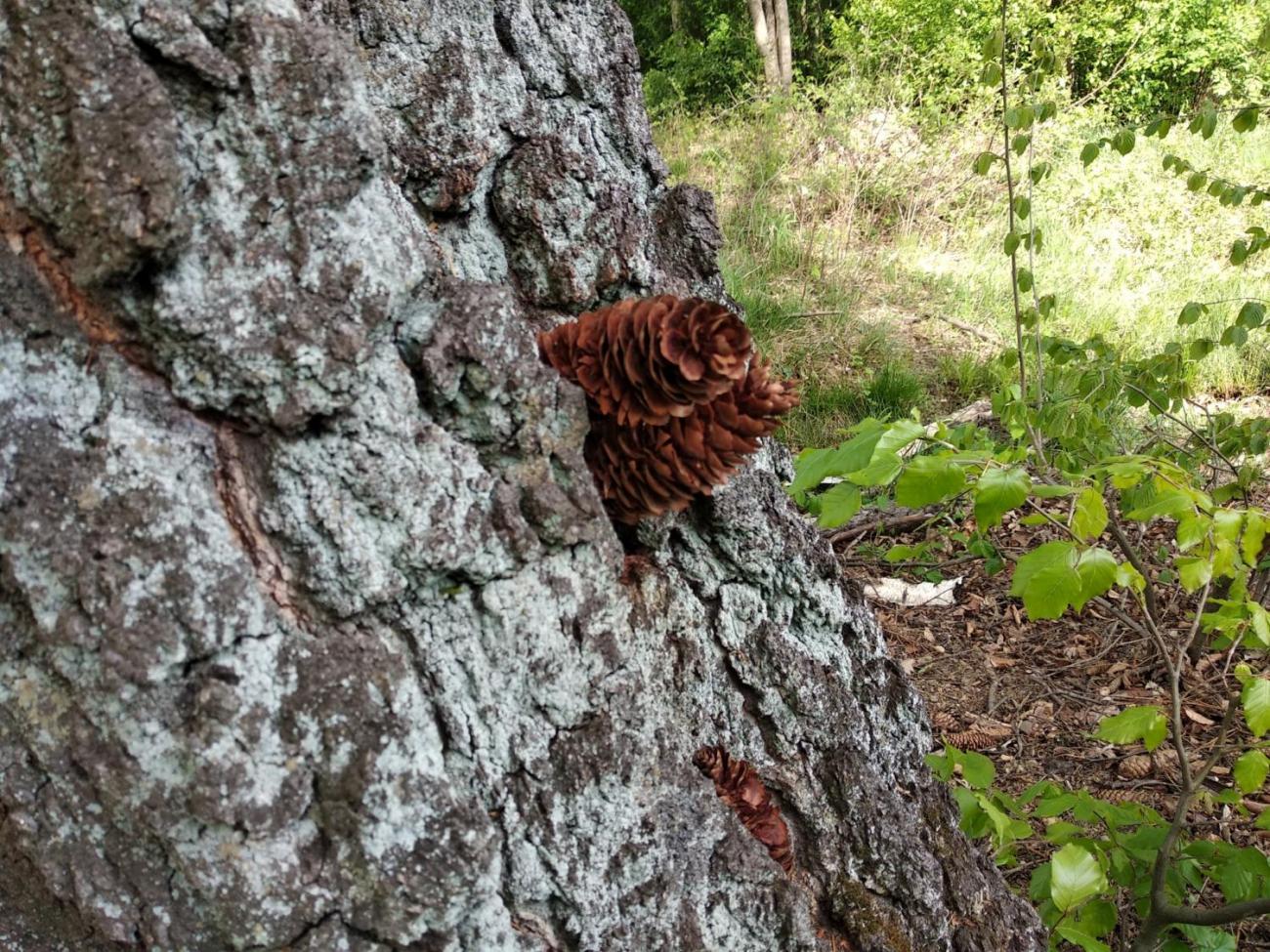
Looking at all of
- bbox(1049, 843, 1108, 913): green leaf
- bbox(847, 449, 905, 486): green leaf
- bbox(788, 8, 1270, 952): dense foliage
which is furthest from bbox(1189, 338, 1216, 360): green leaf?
bbox(1049, 843, 1108, 913): green leaf

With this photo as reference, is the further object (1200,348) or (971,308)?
(971,308)

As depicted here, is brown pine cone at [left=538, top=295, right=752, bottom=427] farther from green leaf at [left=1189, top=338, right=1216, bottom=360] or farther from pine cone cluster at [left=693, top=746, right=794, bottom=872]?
green leaf at [left=1189, top=338, right=1216, bottom=360]

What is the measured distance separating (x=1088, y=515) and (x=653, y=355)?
0.77 m

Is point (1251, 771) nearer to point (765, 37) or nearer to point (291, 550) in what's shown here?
point (291, 550)

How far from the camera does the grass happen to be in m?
4.90

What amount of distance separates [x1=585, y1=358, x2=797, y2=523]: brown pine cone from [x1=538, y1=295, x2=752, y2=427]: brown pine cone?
0.02m

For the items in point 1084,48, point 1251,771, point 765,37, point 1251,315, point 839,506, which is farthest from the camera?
point 765,37

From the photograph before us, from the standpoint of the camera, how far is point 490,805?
89 centimetres

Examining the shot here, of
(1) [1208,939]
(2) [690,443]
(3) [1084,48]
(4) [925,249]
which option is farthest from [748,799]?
(3) [1084,48]

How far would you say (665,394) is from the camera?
2.98ft

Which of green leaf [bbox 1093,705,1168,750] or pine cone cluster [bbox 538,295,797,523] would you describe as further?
green leaf [bbox 1093,705,1168,750]

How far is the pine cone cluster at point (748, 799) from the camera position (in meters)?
1.10

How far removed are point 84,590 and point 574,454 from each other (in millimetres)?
405

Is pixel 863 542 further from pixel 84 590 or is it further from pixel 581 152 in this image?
pixel 84 590
